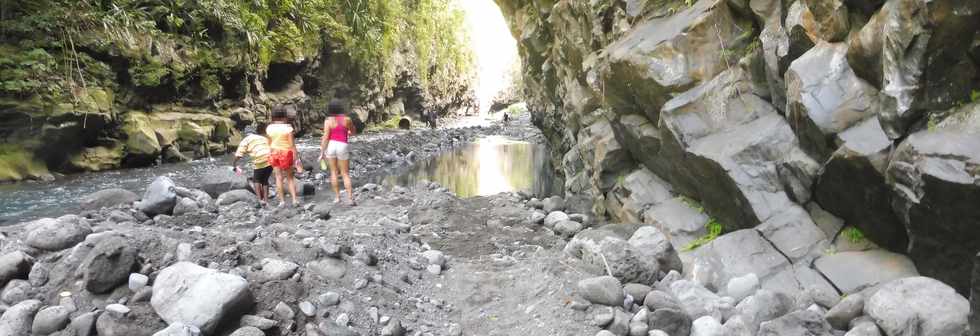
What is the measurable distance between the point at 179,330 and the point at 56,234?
7.56 feet

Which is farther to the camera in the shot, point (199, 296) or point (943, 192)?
point (199, 296)

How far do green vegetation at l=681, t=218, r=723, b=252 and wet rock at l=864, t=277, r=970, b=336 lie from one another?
2508 mm

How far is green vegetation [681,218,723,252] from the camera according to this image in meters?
6.45

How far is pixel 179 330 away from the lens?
11.9ft

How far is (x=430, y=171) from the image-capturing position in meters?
19.2

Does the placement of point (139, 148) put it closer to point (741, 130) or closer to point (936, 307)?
point (741, 130)

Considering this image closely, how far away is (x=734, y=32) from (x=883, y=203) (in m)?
3.42

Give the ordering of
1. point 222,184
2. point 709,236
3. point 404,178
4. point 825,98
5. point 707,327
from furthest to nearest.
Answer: point 404,178
point 222,184
point 709,236
point 825,98
point 707,327

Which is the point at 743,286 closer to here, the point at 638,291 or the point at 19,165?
the point at 638,291

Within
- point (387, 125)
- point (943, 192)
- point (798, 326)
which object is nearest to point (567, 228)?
point (798, 326)

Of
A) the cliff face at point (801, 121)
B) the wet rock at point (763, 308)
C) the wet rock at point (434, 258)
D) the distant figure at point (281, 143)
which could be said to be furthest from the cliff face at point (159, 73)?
the wet rock at point (763, 308)

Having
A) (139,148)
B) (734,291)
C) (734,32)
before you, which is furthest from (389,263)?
(139,148)

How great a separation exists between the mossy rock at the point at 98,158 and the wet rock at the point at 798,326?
1531 cm

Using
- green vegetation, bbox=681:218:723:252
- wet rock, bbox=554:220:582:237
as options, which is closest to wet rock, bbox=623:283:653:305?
green vegetation, bbox=681:218:723:252
